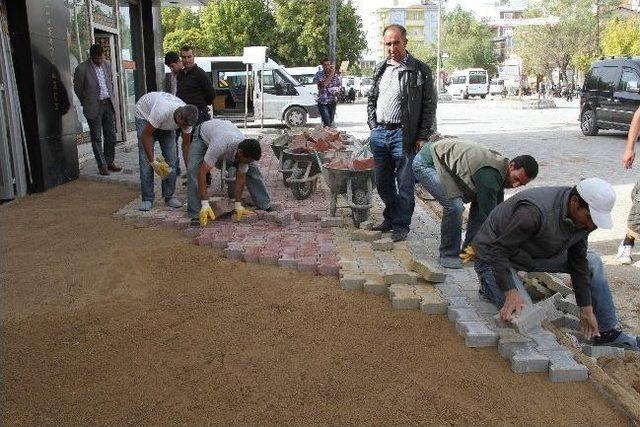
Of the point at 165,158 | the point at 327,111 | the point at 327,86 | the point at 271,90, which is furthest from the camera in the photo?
the point at 271,90

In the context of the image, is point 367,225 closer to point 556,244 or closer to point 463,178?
point 463,178

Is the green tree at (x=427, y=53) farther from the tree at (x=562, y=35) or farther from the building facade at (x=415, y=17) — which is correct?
the building facade at (x=415, y=17)

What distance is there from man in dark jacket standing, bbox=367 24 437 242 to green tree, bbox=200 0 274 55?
36.5m

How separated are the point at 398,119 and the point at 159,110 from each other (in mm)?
2526

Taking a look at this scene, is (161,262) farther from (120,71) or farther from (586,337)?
(120,71)

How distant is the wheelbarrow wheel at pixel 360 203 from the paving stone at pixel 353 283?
1667 mm

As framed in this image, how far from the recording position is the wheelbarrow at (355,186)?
5957mm

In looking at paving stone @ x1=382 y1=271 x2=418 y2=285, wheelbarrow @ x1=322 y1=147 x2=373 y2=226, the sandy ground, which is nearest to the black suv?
wheelbarrow @ x1=322 y1=147 x2=373 y2=226

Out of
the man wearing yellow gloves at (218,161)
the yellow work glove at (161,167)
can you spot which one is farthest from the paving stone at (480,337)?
the yellow work glove at (161,167)

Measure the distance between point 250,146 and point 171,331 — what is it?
7.09 feet

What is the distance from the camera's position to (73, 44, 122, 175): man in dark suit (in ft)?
28.5

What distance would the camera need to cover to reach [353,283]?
443 centimetres

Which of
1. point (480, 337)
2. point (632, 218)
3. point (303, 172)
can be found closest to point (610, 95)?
point (303, 172)

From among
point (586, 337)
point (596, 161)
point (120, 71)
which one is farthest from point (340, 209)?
point (120, 71)
